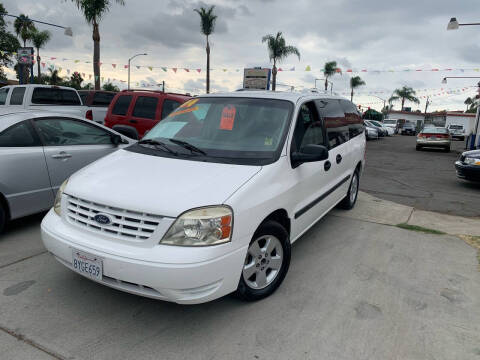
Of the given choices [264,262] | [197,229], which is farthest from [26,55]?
[197,229]

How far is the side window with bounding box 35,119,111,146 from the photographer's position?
15.8 feet

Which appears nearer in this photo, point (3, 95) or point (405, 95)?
point (3, 95)

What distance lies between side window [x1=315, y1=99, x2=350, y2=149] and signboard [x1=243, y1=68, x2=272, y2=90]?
19598 millimetres

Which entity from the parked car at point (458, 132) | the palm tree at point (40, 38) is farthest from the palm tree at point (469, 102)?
the palm tree at point (40, 38)

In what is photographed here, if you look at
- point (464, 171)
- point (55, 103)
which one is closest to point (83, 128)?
point (55, 103)

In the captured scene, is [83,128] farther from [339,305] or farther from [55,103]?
[55,103]

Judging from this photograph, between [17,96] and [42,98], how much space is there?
26.4 inches

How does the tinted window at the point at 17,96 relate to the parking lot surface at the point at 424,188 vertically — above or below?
above

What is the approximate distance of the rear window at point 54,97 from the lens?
10.5 metres

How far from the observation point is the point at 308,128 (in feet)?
13.0

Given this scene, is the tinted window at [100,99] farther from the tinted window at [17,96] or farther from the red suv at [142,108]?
the red suv at [142,108]

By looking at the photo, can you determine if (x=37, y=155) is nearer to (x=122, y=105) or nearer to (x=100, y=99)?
(x=122, y=105)

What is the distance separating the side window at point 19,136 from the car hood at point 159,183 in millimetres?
1741

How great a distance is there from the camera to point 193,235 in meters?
2.53
